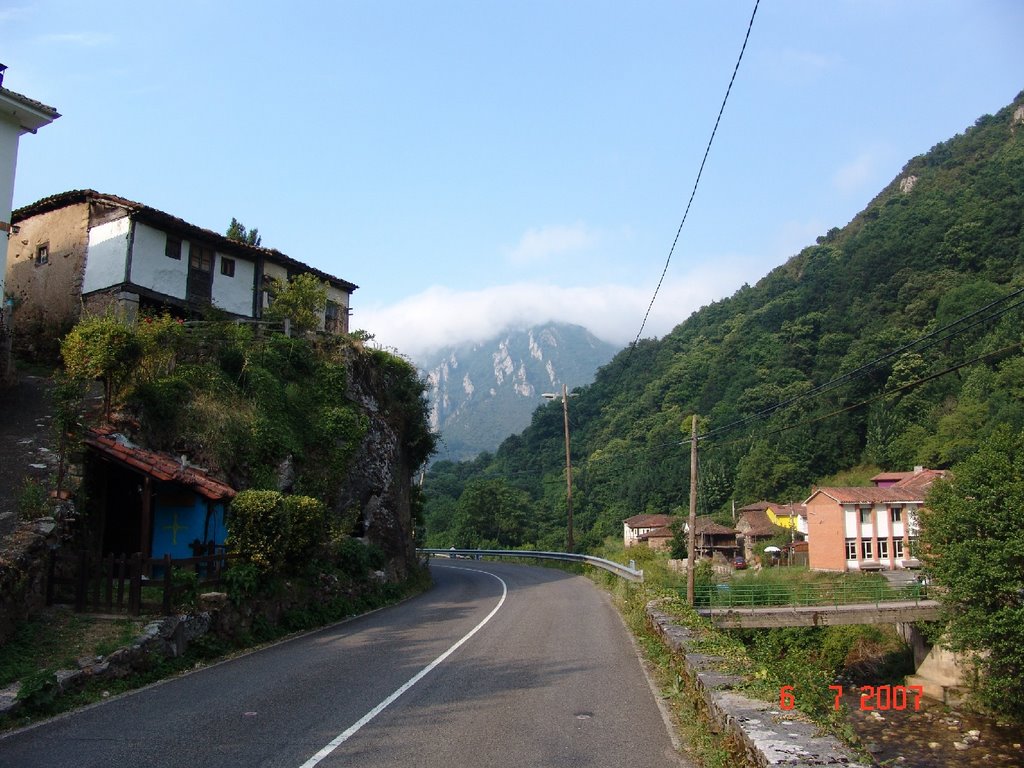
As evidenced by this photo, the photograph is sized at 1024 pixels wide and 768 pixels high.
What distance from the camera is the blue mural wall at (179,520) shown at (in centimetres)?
1538

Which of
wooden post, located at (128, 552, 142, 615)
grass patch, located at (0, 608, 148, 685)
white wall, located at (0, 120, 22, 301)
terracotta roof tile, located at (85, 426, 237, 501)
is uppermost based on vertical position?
white wall, located at (0, 120, 22, 301)

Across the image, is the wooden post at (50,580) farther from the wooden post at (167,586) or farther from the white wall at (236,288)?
the white wall at (236,288)

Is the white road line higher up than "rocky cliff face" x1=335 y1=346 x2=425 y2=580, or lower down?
lower down

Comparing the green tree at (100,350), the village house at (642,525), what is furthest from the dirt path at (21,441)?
the village house at (642,525)

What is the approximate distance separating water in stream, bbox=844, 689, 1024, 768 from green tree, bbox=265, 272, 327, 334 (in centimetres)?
2314

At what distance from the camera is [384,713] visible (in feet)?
25.4

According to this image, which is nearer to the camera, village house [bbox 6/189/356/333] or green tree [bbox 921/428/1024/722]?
village house [bbox 6/189/356/333]

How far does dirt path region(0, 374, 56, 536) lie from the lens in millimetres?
12771

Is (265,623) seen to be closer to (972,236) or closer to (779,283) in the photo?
(972,236)

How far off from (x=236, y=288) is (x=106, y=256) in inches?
186

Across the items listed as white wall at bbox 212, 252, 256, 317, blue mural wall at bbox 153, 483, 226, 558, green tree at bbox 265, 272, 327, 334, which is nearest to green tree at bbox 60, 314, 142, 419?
blue mural wall at bbox 153, 483, 226, 558

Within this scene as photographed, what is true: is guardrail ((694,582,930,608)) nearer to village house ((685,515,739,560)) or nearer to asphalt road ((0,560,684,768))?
asphalt road ((0,560,684,768))

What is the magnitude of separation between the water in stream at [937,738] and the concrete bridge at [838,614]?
412cm
